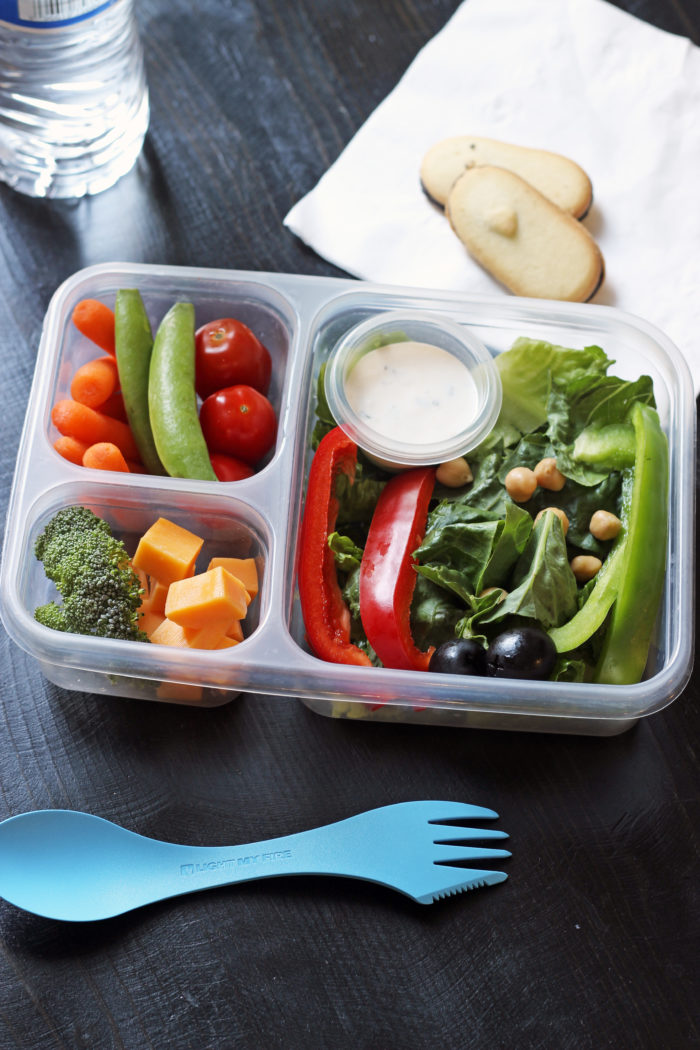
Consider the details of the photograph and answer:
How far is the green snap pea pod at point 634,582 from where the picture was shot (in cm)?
133

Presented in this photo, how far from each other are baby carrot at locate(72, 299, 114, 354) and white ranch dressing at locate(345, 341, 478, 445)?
0.39 metres

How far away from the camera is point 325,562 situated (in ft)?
4.58

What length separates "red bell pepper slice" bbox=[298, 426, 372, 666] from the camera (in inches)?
53.2

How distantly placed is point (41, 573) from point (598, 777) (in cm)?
87

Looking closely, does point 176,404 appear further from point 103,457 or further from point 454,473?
point 454,473

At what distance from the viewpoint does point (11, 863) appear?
4.04 feet

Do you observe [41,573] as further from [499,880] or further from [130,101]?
[130,101]

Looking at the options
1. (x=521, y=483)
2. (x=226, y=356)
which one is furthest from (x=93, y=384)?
(x=521, y=483)

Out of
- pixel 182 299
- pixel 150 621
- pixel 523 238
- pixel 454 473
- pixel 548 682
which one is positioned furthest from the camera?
pixel 523 238

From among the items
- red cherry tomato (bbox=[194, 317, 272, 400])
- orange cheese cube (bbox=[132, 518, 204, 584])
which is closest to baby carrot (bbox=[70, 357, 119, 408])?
red cherry tomato (bbox=[194, 317, 272, 400])

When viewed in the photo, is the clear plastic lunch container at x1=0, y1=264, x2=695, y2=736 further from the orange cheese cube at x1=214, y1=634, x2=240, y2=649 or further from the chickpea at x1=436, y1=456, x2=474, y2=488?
the chickpea at x1=436, y1=456, x2=474, y2=488

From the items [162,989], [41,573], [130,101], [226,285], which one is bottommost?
[162,989]

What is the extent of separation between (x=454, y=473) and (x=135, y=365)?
0.53m

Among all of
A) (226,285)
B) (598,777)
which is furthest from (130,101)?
(598,777)
